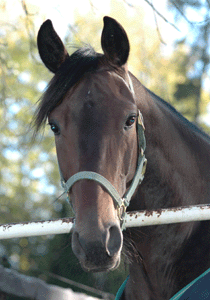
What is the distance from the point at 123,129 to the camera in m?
1.95

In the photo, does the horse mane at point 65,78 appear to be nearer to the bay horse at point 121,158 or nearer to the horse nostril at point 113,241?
the bay horse at point 121,158

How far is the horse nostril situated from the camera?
1.63 metres

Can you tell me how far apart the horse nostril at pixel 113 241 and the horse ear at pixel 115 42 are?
41.4 inches

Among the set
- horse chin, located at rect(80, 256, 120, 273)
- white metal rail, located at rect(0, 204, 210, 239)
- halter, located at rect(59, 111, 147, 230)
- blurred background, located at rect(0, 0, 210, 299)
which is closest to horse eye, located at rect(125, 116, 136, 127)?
halter, located at rect(59, 111, 147, 230)

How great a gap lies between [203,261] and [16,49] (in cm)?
1075

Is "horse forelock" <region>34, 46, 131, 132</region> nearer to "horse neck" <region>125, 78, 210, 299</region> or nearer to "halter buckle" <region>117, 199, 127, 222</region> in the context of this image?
"horse neck" <region>125, 78, 210, 299</region>

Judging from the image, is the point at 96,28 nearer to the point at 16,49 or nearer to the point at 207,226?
the point at 16,49

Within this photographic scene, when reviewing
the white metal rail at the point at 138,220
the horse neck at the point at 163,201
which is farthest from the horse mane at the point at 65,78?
the white metal rail at the point at 138,220

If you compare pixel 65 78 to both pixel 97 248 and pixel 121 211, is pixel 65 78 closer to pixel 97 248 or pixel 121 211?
pixel 121 211

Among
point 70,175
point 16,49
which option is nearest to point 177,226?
point 70,175

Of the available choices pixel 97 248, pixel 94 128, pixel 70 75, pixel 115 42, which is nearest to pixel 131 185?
pixel 94 128

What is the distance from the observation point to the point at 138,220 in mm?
1985

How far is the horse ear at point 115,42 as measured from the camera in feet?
6.97

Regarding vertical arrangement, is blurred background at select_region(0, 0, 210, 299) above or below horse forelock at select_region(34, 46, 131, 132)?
below
